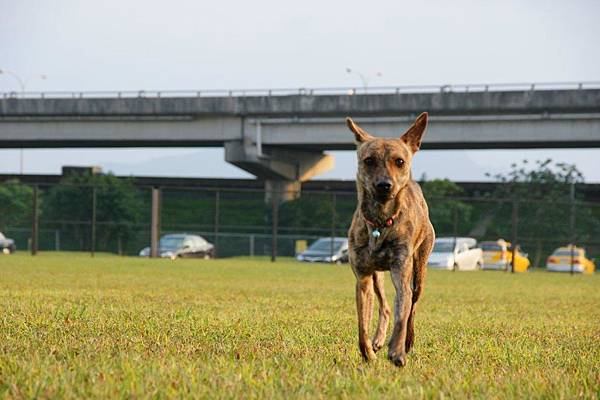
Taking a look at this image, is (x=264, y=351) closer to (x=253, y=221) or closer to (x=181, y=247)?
(x=181, y=247)

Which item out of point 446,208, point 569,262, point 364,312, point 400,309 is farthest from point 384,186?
point 446,208

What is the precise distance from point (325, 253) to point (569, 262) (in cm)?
1157

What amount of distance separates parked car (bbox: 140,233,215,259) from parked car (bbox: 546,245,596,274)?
15.6 m

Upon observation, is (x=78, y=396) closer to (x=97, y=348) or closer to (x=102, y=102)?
(x=97, y=348)

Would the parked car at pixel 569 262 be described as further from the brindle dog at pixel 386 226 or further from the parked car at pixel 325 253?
the brindle dog at pixel 386 226

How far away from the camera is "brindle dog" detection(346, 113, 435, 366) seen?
6871 mm

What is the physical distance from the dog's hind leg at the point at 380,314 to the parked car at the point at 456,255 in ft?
108

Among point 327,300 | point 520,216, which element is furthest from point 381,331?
point 520,216

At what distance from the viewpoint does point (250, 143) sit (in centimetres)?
6450

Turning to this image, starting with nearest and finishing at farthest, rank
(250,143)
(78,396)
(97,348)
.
Result: (78,396) < (97,348) < (250,143)

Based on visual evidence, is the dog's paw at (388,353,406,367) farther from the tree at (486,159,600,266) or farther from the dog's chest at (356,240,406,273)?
the tree at (486,159,600,266)

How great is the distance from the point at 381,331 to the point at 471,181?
6595 centimetres

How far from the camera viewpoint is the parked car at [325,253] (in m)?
43.4

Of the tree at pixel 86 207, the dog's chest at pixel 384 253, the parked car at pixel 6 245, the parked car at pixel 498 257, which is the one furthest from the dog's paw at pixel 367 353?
the tree at pixel 86 207
